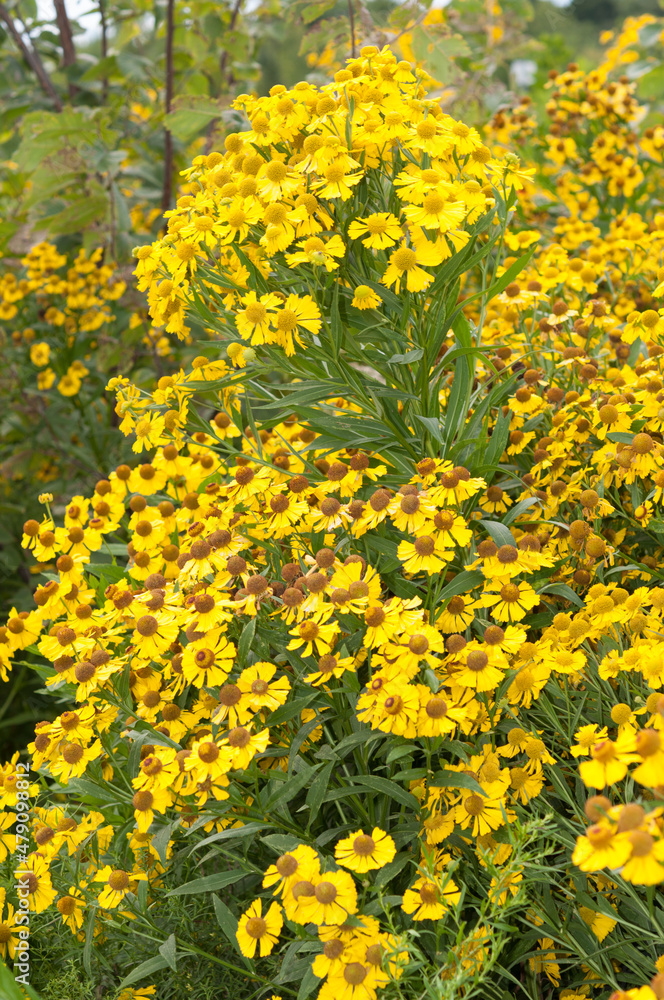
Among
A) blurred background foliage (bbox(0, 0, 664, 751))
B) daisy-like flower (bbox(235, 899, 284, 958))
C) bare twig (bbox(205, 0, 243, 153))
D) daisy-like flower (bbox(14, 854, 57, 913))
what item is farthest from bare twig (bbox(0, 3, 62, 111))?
daisy-like flower (bbox(235, 899, 284, 958))

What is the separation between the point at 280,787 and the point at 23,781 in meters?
0.55

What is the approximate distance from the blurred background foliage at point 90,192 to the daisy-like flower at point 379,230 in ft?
4.27

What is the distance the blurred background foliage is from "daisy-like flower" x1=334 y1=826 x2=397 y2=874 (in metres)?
1.66

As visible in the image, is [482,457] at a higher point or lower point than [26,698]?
higher

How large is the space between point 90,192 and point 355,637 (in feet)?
7.02

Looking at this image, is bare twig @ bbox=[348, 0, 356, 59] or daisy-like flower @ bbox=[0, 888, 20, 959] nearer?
daisy-like flower @ bbox=[0, 888, 20, 959]

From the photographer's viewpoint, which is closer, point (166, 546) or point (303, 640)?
point (303, 640)

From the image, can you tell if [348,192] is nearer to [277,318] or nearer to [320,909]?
[277,318]

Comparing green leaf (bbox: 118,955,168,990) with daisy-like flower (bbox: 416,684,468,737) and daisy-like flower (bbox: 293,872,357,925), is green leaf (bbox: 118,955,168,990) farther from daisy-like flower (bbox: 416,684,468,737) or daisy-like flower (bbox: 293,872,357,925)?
daisy-like flower (bbox: 416,684,468,737)

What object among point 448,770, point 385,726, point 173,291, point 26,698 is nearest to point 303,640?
point 385,726

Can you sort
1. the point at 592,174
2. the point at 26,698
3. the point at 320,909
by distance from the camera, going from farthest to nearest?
the point at 592,174
the point at 26,698
the point at 320,909

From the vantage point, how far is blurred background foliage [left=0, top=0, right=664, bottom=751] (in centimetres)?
258

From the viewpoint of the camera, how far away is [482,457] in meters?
1.43

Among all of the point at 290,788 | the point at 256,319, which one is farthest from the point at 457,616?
the point at 256,319
